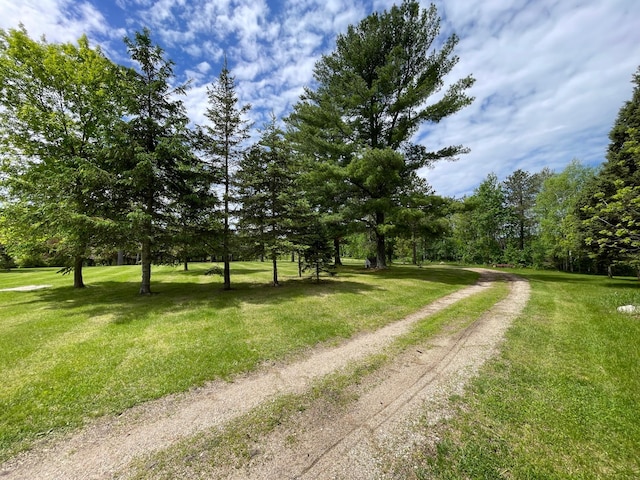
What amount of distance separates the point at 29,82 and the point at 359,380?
20.9m

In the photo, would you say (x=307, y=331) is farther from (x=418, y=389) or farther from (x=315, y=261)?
(x=315, y=261)

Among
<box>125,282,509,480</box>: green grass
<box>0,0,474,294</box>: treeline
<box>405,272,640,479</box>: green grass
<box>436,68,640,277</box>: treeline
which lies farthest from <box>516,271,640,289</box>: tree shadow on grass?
<box>125,282,509,480</box>: green grass

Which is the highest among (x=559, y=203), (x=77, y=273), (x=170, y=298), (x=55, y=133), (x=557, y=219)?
(x=55, y=133)

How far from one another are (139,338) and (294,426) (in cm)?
577

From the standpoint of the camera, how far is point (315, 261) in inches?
626

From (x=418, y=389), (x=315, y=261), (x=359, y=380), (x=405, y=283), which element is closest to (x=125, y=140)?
(x=315, y=261)

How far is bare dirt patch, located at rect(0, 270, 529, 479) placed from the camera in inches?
121

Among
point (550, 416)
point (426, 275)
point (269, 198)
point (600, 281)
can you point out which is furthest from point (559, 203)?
point (550, 416)

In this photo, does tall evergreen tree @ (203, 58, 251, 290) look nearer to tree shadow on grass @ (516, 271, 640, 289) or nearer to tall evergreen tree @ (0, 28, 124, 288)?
tall evergreen tree @ (0, 28, 124, 288)

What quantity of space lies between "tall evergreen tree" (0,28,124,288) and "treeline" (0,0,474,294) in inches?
2.4

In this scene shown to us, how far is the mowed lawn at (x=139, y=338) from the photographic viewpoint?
175 inches

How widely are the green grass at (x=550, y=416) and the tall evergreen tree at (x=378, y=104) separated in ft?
40.0

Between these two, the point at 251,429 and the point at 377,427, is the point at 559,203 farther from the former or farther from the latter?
the point at 251,429

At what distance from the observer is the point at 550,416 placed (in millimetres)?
3844
